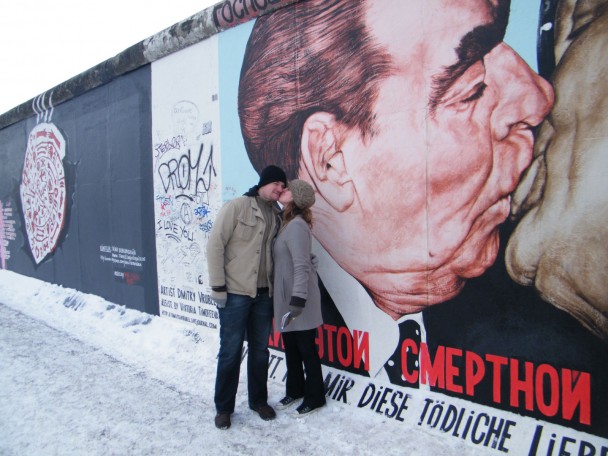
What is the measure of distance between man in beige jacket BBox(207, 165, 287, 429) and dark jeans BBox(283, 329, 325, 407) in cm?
19

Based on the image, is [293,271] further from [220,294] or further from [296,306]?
[220,294]

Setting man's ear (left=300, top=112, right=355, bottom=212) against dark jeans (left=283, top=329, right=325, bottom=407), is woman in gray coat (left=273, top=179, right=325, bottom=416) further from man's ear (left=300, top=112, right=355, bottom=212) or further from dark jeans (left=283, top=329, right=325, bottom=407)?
man's ear (left=300, top=112, right=355, bottom=212)

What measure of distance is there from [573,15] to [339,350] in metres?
2.70

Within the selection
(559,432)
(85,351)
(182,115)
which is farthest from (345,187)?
(85,351)

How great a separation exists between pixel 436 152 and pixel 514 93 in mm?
580

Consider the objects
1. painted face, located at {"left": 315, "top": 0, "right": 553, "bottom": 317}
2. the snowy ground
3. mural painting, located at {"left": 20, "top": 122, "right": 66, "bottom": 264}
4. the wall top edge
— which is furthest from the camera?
mural painting, located at {"left": 20, "top": 122, "right": 66, "bottom": 264}

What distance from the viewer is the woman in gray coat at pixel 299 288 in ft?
9.78

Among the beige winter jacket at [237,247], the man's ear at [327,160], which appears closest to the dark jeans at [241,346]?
the beige winter jacket at [237,247]

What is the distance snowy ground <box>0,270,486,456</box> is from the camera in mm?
2850

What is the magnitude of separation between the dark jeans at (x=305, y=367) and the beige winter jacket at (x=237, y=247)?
0.47 m

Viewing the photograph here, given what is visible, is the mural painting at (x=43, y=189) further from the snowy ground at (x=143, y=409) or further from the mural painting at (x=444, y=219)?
the mural painting at (x=444, y=219)

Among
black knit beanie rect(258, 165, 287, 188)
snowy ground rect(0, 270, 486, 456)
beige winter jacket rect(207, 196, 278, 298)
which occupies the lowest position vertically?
snowy ground rect(0, 270, 486, 456)

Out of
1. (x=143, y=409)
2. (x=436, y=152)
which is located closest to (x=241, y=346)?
(x=143, y=409)

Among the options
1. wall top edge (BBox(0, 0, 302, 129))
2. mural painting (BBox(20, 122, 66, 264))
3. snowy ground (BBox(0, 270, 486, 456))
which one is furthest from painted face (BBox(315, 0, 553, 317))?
mural painting (BBox(20, 122, 66, 264))
